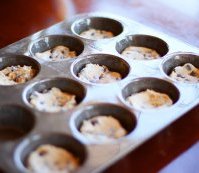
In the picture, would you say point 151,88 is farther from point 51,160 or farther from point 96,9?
point 96,9

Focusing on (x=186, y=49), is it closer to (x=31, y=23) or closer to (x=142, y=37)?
(x=142, y=37)

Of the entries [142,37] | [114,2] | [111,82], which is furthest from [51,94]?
[114,2]

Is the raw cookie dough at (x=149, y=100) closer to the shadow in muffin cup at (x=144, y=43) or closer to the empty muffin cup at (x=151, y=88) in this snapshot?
the empty muffin cup at (x=151, y=88)

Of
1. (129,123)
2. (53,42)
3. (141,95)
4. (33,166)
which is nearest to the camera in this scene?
(33,166)

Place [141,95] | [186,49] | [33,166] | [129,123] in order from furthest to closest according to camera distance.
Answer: [186,49], [141,95], [129,123], [33,166]

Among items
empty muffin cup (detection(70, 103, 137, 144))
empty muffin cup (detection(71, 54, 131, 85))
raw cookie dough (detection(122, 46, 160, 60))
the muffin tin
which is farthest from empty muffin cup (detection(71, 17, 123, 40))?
empty muffin cup (detection(70, 103, 137, 144))

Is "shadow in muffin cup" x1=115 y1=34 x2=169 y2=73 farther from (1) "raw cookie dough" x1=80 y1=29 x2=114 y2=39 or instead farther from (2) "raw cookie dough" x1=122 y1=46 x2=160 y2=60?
(1) "raw cookie dough" x1=80 y1=29 x2=114 y2=39

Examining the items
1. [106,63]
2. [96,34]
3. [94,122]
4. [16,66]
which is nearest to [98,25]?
[96,34]

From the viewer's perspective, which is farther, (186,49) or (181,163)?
(186,49)
